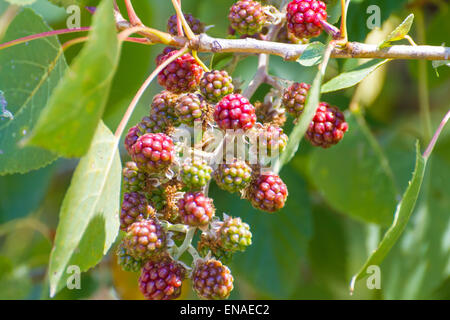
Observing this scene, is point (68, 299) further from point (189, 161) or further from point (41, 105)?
point (189, 161)

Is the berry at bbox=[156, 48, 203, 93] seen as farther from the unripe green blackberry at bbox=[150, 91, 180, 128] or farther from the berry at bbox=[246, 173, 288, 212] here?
the berry at bbox=[246, 173, 288, 212]

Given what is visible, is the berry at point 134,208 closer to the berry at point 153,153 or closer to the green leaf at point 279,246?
the berry at point 153,153

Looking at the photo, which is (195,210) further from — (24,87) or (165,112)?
(24,87)

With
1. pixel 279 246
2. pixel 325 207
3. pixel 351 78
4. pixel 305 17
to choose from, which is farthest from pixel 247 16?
pixel 325 207

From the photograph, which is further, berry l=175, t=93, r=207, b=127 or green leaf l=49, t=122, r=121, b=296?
berry l=175, t=93, r=207, b=127

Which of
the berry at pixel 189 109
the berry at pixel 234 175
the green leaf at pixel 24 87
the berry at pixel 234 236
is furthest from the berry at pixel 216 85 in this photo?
the green leaf at pixel 24 87

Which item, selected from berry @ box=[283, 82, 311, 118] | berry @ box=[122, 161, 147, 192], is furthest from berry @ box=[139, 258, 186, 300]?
berry @ box=[283, 82, 311, 118]
